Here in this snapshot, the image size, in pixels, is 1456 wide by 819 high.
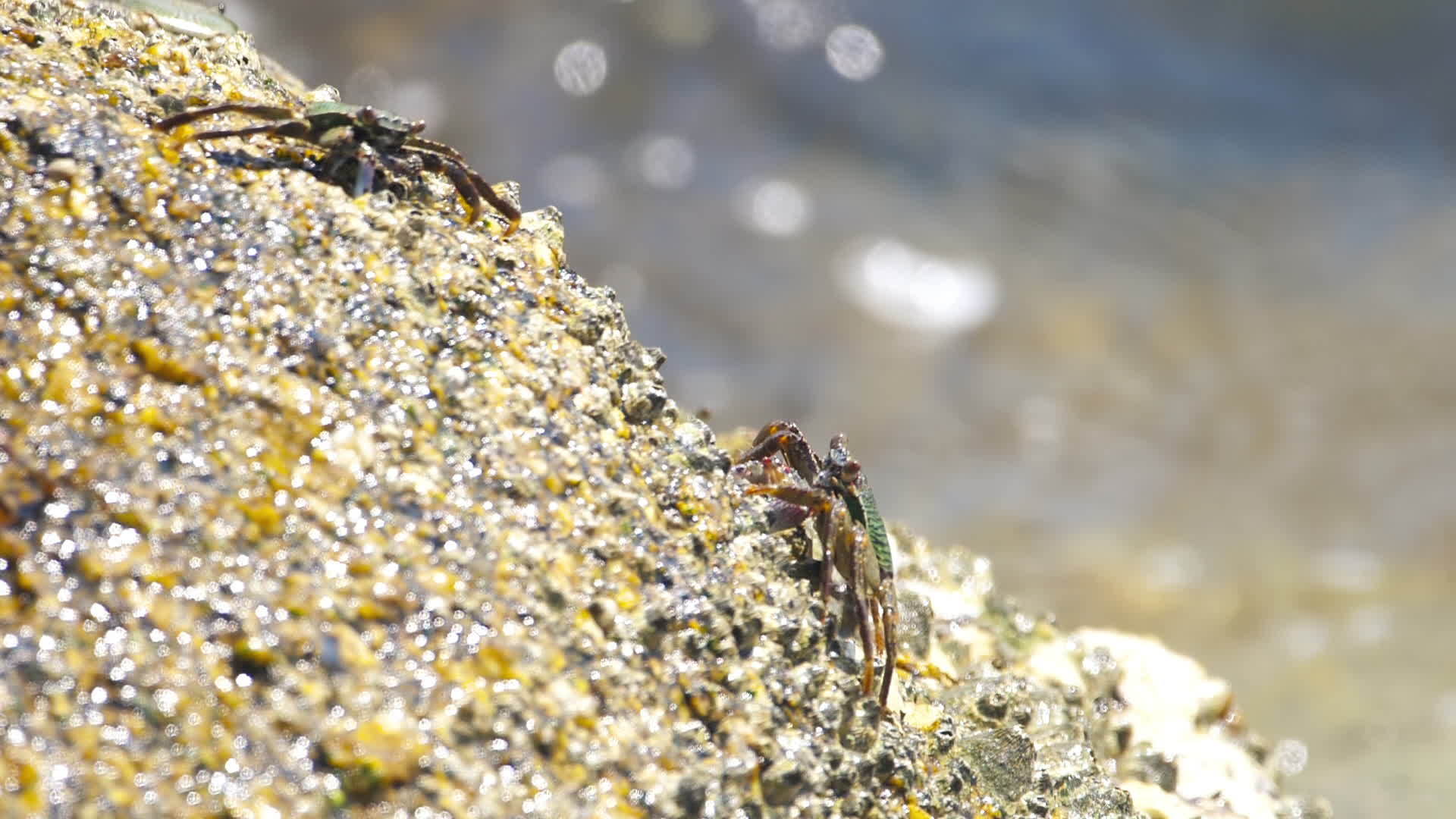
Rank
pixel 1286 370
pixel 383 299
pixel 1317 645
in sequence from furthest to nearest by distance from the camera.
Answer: pixel 1286 370
pixel 1317 645
pixel 383 299

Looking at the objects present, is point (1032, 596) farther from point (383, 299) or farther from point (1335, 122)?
point (1335, 122)

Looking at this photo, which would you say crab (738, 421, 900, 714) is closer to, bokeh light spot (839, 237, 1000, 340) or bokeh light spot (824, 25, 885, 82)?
bokeh light spot (839, 237, 1000, 340)

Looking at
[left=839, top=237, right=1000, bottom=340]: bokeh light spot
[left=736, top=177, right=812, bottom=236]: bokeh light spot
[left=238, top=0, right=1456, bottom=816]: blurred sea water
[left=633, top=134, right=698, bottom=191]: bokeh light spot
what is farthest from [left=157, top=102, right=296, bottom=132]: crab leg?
[left=633, top=134, right=698, bottom=191]: bokeh light spot

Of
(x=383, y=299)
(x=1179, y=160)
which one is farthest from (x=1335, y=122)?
(x=383, y=299)

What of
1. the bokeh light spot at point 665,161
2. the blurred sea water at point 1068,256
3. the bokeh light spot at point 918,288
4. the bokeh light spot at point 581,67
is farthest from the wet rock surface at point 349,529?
the bokeh light spot at point 581,67

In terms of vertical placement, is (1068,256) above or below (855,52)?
below

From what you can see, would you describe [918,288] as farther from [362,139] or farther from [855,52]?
[362,139]

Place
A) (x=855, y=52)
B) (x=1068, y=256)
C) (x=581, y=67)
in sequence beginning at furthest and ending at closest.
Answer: (x=855, y=52), (x=581, y=67), (x=1068, y=256)

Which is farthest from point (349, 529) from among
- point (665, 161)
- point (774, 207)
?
point (665, 161)
